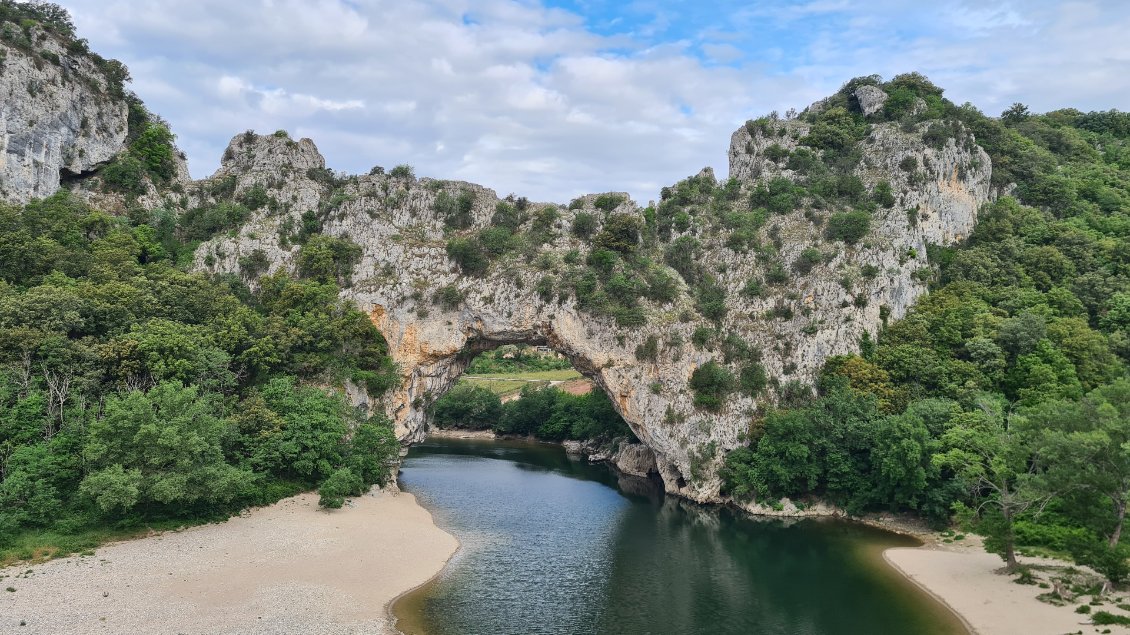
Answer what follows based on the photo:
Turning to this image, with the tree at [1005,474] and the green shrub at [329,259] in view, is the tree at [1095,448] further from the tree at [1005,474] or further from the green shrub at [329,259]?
the green shrub at [329,259]

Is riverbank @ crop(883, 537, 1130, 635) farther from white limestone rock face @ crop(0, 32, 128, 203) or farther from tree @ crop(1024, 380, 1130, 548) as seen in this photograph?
white limestone rock face @ crop(0, 32, 128, 203)

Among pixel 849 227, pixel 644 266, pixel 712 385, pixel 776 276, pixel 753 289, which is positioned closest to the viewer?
pixel 712 385

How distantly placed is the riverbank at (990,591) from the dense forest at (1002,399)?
1.70 metres

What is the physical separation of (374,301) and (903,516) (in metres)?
45.6

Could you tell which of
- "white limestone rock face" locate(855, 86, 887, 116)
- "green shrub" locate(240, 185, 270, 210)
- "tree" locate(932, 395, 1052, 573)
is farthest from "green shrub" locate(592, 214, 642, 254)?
"white limestone rock face" locate(855, 86, 887, 116)

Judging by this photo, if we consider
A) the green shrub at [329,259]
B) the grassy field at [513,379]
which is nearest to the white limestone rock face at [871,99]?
the grassy field at [513,379]

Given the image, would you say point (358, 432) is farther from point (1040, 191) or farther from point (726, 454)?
point (1040, 191)

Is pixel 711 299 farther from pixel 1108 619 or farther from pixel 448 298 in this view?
pixel 1108 619

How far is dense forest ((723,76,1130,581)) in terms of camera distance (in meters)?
29.9

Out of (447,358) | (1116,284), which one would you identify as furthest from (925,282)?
(447,358)

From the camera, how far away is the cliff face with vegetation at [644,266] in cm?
5691

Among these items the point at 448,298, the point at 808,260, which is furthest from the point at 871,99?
the point at 448,298

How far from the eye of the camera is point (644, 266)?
63.2 meters

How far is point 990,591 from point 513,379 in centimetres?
8426
